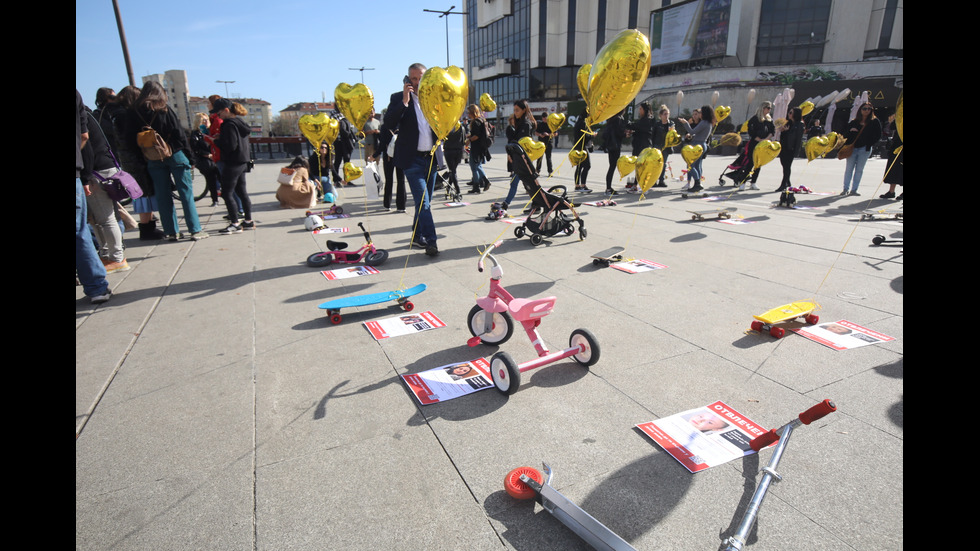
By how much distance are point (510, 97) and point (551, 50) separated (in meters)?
8.96

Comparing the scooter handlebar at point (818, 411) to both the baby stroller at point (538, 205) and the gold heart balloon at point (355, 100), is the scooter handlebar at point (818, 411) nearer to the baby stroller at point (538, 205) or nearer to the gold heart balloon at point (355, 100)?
the baby stroller at point (538, 205)

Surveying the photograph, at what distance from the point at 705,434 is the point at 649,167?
5.00m

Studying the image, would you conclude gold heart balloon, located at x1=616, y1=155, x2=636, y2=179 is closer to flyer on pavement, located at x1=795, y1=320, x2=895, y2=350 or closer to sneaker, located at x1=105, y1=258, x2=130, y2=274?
flyer on pavement, located at x1=795, y1=320, x2=895, y2=350

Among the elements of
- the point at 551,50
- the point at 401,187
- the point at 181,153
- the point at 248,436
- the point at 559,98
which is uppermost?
the point at 551,50

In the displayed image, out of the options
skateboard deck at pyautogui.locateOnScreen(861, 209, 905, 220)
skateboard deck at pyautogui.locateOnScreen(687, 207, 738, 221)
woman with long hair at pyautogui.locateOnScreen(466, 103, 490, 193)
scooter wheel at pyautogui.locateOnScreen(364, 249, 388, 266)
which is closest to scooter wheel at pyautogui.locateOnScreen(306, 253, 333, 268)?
scooter wheel at pyautogui.locateOnScreen(364, 249, 388, 266)

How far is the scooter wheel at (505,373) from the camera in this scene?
282 centimetres

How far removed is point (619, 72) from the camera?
465 centimetres

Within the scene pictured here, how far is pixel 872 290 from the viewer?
4.72m

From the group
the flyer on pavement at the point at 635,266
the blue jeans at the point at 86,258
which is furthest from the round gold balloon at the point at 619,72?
the blue jeans at the point at 86,258

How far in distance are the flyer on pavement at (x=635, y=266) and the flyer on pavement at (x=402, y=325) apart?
2.51m

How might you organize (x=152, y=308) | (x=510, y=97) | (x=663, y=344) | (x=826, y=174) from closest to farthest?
(x=663, y=344) → (x=152, y=308) → (x=826, y=174) → (x=510, y=97)

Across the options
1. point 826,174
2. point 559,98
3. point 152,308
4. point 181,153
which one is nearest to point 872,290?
point 152,308

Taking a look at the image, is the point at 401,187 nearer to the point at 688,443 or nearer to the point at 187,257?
the point at 187,257

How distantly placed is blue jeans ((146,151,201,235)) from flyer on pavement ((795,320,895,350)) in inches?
302
